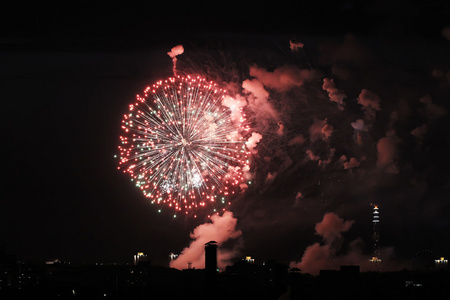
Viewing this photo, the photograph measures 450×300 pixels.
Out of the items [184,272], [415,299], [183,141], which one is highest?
[183,141]

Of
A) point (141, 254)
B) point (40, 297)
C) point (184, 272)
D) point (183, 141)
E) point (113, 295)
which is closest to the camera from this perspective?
point (183, 141)

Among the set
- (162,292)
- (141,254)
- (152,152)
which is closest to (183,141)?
(152,152)

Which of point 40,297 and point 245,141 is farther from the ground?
point 245,141

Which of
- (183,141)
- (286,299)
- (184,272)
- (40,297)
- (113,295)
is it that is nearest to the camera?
(286,299)

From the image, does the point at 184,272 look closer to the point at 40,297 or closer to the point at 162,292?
the point at 162,292

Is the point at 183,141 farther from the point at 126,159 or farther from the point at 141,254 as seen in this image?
the point at 141,254

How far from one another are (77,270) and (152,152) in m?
36.5

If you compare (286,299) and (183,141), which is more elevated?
(183,141)

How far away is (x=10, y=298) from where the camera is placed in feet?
127

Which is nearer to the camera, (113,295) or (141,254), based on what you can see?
(113,295)

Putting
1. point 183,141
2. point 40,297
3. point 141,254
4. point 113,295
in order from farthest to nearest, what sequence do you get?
point 141,254 < point 113,295 < point 40,297 < point 183,141

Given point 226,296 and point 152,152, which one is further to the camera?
point 152,152

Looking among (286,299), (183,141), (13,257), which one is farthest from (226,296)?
(13,257)

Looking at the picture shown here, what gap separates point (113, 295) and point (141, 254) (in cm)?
2570
